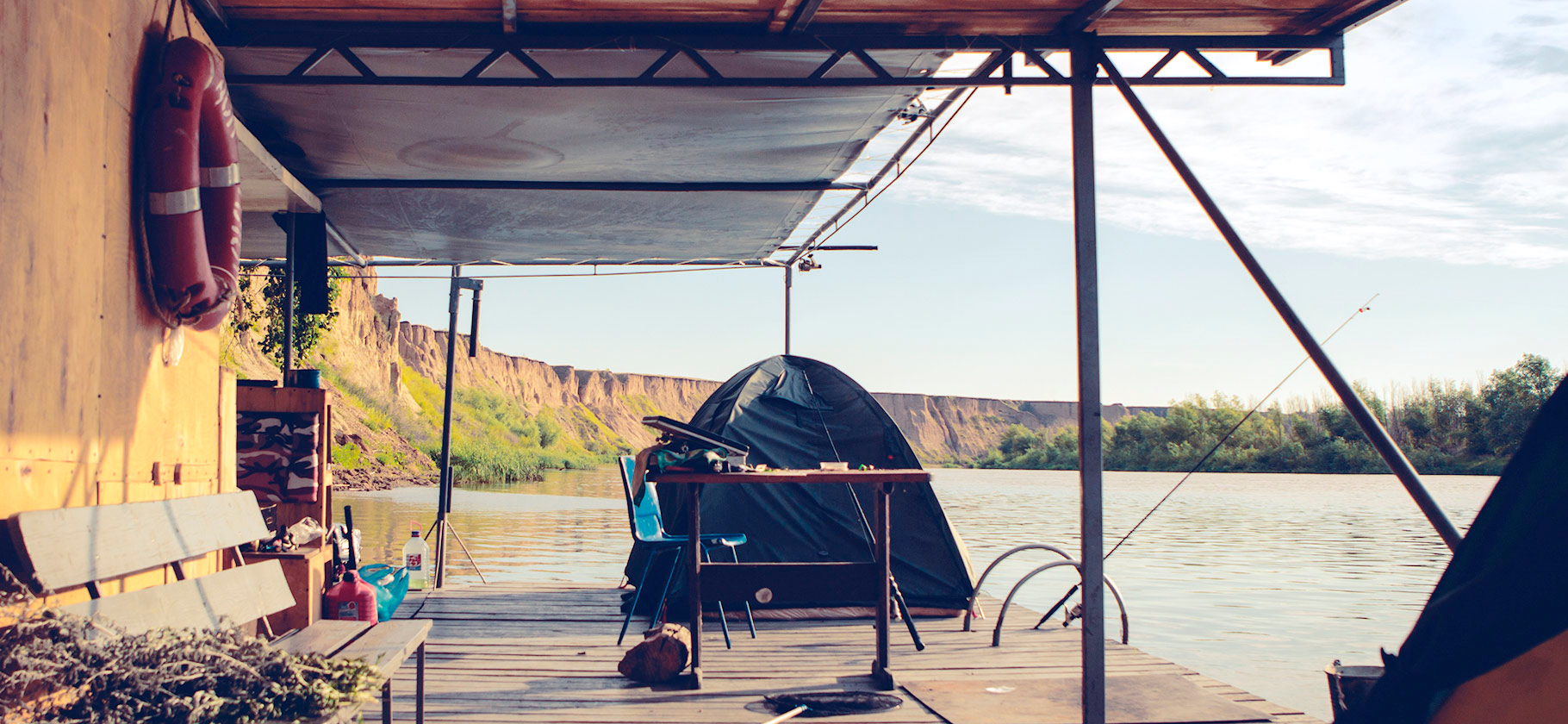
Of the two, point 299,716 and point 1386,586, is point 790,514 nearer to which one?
point 299,716

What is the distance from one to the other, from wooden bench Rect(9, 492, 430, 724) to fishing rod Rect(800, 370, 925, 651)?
2300mm

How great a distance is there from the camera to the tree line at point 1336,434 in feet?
71.9

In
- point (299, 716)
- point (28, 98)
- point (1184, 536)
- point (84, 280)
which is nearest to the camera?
point (299, 716)

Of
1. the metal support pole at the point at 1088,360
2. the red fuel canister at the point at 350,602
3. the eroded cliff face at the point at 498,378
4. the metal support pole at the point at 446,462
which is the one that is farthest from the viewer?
the eroded cliff face at the point at 498,378

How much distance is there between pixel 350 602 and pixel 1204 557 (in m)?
9.72

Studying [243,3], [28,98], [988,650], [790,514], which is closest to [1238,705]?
[988,650]

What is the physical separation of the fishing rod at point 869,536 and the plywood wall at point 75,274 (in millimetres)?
2982

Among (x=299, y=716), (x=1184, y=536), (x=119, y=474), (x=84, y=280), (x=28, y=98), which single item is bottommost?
(x=1184, y=536)

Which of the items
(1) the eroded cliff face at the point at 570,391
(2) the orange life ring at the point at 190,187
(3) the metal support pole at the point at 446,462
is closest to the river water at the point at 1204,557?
(3) the metal support pole at the point at 446,462

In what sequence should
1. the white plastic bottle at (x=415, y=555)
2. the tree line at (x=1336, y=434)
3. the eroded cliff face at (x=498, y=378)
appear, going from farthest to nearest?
the eroded cliff face at (x=498, y=378) → the tree line at (x=1336, y=434) → the white plastic bottle at (x=415, y=555)

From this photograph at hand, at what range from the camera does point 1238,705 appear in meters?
3.51

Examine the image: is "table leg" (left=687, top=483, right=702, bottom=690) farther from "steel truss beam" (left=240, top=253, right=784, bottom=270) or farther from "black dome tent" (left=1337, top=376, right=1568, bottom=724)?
"steel truss beam" (left=240, top=253, right=784, bottom=270)

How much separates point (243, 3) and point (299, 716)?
258 cm

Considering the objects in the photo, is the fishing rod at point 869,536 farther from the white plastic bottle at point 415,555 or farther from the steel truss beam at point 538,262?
the white plastic bottle at point 415,555
